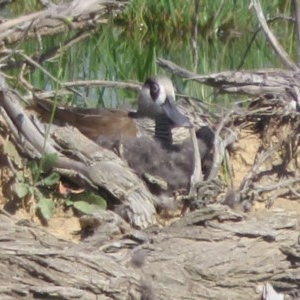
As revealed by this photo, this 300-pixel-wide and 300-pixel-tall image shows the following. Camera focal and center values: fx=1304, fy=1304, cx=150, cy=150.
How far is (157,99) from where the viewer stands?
20.7ft

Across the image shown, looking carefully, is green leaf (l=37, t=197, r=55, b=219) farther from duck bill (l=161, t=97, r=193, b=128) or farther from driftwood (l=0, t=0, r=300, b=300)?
duck bill (l=161, t=97, r=193, b=128)

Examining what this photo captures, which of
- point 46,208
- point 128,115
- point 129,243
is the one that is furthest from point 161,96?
point 129,243

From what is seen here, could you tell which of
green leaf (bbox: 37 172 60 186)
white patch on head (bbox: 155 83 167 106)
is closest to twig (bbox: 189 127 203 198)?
green leaf (bbox: 37 172 60 186)

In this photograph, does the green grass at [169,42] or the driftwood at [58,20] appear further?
the green grass at [169,42]

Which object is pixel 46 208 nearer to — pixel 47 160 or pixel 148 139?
pixel 47 160

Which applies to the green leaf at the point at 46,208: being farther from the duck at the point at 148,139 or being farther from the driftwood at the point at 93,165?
the duck at the point at 148,139

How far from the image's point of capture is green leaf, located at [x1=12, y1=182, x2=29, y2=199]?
4.89 meters

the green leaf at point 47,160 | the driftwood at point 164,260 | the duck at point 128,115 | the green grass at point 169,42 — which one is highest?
the green grass at point 169,42

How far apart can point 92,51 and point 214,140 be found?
→ 363 cm

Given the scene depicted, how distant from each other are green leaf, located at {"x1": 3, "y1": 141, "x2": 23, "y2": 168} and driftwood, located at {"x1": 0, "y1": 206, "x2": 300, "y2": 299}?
360 mm

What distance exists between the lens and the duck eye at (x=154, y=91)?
20.6ft

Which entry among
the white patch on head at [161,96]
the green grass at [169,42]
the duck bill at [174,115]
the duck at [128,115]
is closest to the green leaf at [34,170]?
the duck at [128,115]

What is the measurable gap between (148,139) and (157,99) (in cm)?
71

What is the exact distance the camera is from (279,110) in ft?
18.5
